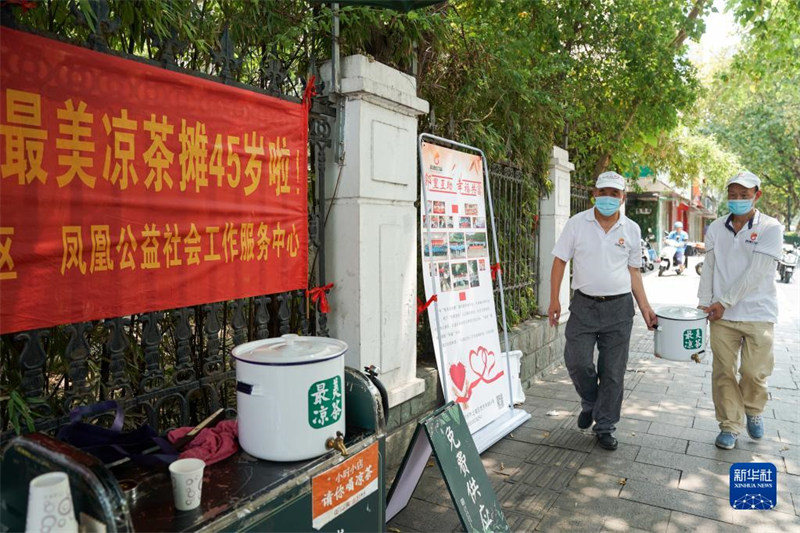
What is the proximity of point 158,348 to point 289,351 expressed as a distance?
75 centimetres

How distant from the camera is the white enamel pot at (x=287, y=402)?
203 centimetres

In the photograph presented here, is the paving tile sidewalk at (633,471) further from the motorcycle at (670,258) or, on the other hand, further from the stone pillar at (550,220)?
the motorcycle at (670,258)

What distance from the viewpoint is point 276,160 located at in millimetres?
2951

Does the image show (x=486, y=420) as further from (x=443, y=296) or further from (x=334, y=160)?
(x=334, y=160)

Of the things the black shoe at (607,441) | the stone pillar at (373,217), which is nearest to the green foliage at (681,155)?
the black shoe at (607,441)

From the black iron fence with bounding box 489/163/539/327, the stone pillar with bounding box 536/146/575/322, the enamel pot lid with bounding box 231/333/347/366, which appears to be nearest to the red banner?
the enamel pot lid with bounding box 231/333/347/366

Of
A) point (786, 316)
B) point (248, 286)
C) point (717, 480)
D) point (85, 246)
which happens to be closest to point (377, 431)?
point (248, 286)

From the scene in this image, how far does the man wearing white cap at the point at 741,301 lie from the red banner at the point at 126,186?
3167mm

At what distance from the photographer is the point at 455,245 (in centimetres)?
424

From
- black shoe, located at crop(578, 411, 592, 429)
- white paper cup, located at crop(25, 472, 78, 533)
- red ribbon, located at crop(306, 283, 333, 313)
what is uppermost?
red ribbon, located at crop(306, 283, 333, 313)

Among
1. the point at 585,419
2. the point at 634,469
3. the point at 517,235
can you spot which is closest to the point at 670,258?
the point at 517,235

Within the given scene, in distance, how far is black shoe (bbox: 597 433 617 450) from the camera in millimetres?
4199

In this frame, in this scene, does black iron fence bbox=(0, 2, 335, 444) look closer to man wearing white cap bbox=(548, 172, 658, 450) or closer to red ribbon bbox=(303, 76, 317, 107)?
red ribbon bbox=(303, 76, 317, 107)

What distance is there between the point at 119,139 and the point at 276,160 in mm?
853
